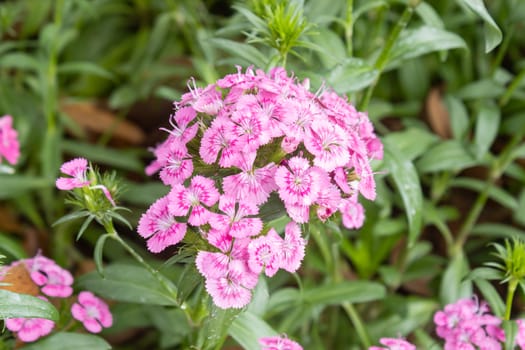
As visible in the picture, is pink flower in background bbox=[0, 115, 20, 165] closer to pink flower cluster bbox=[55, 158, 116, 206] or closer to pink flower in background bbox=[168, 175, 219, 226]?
pink flower cluster bbox=[55, 158, 116, 206]

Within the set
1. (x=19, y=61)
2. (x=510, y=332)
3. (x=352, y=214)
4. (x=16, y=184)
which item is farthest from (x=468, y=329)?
(x=19, y=61)

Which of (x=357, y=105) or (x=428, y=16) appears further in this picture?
(x=428, y=16)

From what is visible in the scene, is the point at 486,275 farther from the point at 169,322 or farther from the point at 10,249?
the point at 10,249

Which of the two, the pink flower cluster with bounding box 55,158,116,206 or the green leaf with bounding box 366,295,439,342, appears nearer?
the pink flower cluster with bounding box 55,158,116,206

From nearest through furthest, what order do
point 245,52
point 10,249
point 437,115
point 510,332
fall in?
point 510,332 < point 245,52 < point 10,249 < point 437,115

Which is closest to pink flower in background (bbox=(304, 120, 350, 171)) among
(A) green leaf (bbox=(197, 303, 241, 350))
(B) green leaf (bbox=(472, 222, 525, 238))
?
(A) green leaf (bbox=(197, 303, 241, 350))

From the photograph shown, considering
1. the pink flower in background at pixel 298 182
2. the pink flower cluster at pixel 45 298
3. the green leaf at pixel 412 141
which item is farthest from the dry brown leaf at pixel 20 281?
the green leaf at pixel 412 141
